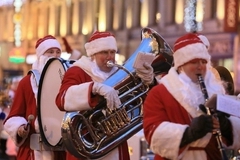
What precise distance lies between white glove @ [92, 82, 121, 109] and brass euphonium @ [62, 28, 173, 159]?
0.14 meters

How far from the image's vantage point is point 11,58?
4000cm

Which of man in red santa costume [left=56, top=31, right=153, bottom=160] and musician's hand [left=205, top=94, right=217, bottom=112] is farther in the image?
man in red santa costume [left=56, top=31, right=153, bottom=160]

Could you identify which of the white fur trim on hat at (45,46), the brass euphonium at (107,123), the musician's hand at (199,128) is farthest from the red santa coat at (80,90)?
the musician's hand at (199,128)

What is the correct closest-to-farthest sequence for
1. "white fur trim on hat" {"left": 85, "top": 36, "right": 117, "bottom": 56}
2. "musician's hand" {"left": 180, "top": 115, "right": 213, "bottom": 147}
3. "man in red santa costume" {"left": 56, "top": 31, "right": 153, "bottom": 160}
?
"musician's hand" {"left": 180, "top": 115, "right": 213, "bottom": 147}
"man in red santa costume" {"left": 56, "top": 31, "right": 153, "bottom": 160}
"white fur trim on hat" {"left": 85, "top": 36, "right": 117, "bottom": 56}

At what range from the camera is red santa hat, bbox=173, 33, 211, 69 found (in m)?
4.89

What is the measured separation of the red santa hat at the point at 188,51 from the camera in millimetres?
4887

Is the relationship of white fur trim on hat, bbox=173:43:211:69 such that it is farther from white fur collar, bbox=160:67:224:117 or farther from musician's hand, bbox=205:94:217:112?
musician's hand, bbox=205:94:217:112

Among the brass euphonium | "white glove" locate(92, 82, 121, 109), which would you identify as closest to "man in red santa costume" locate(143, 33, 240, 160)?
"white glove" locate(92, 82, 121, 109)

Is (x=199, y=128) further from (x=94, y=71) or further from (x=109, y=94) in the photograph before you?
(x=94, y=71)

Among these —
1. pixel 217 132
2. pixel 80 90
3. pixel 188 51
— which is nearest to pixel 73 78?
pixel 80 90

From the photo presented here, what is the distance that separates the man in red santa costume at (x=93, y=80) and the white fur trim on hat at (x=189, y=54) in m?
0.98

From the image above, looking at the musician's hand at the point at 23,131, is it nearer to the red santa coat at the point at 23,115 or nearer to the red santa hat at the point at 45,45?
the red santa coat at the point at 23,115

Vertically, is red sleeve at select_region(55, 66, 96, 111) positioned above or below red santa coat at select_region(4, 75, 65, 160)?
above

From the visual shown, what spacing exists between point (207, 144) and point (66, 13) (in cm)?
3233
